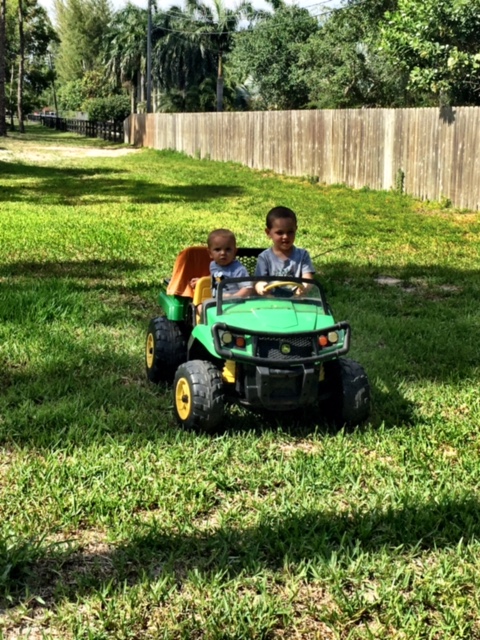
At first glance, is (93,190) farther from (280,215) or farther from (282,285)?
(282,285)

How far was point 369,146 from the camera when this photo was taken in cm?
1667

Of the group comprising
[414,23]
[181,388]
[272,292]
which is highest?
[414,23]

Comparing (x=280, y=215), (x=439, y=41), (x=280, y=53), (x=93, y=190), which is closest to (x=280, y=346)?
(x=280, y=215)

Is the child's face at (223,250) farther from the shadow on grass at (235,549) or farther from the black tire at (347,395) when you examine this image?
the shadow on grass at (235,549)

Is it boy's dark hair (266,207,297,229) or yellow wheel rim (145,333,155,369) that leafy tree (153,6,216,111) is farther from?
boy's dark hair (266,207,297,229)

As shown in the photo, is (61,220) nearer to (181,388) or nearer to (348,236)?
(348,236)

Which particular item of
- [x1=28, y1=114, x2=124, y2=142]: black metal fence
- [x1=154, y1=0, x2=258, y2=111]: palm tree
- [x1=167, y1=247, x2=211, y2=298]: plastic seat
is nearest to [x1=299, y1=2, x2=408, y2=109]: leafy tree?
[x1=28, y1=114, x2=124, y2=142]: black metal fence

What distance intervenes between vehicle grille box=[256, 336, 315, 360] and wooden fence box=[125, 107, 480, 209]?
10137 mm

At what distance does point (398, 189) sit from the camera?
15.6 meters

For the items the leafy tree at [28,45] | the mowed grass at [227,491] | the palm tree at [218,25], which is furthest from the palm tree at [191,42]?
the mowed grass at [227,491]

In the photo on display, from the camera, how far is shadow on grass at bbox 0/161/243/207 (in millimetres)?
14422

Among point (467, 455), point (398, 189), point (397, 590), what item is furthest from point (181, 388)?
point (398, 189)

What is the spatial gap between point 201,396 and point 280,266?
3.59 feet

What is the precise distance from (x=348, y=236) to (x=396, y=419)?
21.4ft
